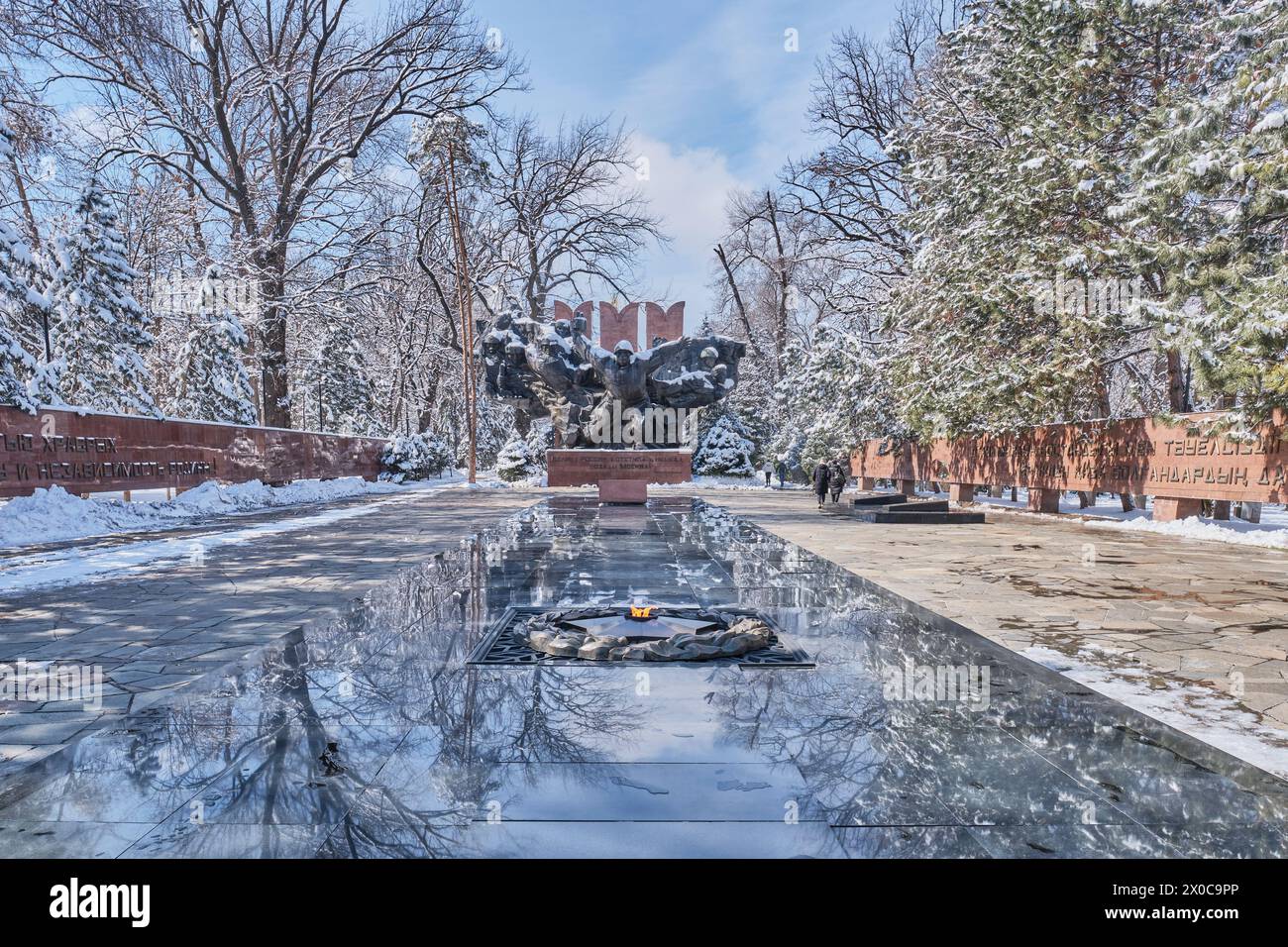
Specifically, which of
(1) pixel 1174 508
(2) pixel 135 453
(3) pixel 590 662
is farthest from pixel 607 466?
(3) pixel 590 662

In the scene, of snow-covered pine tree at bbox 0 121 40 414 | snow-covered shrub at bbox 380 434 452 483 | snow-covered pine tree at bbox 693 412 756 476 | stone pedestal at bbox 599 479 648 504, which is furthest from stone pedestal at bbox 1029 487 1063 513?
snow-covered shrub at bbox 380 434 452 483

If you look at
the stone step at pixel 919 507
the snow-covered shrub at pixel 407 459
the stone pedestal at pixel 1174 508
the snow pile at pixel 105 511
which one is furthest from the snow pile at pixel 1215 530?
the snow-covered shrub at pixel 407 459

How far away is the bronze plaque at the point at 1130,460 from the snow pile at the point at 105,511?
1746 cm

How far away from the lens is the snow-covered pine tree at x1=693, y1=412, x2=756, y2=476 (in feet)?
118

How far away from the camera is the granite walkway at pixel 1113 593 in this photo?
15.9 feet

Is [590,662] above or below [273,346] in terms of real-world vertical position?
below

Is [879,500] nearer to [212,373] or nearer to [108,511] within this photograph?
[108,511]

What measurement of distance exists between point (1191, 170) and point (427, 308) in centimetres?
3585

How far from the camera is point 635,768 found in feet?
9.84

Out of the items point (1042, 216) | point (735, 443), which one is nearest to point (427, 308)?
point (735, 443)

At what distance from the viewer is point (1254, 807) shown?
2777mm

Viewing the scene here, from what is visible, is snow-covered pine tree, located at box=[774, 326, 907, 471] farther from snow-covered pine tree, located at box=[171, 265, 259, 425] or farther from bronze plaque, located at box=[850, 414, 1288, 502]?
snow-covered pine tree, located at box=[171, 265, 259, 425]

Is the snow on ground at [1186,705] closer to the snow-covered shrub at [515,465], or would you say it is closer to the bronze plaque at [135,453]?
the bronze plaque at [135,453]

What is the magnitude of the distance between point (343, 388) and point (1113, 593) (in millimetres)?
41671
